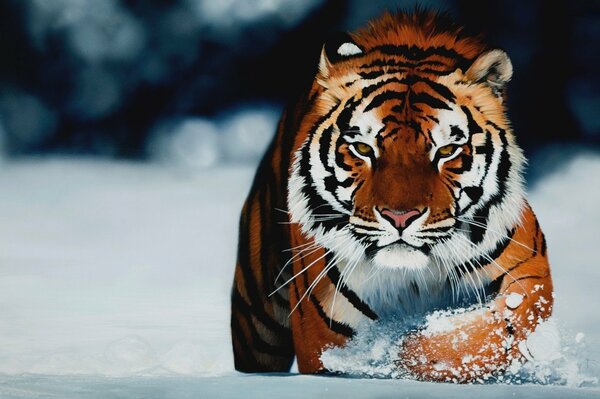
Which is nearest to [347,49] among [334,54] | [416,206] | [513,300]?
[334,54]

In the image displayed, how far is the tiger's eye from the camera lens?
2270 millimetres

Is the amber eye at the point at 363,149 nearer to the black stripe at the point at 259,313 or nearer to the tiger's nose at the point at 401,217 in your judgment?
the tiger's nose at the point at 401,217

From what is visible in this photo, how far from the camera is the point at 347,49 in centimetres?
245

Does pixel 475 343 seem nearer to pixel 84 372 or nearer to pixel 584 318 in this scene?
pixel 584 318

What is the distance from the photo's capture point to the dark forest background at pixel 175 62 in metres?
2.77

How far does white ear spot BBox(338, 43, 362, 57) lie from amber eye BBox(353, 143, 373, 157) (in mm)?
281

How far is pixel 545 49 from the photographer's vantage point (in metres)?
2.77

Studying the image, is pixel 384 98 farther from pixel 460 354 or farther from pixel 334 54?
pixel 460 354

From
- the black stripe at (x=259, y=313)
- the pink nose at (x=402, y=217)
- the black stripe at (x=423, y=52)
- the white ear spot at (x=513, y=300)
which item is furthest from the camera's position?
the black stripe at (x=259, y=313)

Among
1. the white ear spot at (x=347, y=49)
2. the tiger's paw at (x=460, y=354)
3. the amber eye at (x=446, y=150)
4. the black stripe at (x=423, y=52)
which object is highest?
the white ear spot at (x=347, y=49)

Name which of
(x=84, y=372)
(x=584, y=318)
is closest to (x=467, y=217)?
(x=584, y=318)

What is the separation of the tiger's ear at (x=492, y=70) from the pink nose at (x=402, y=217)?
44 cm

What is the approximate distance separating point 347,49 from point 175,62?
688mm

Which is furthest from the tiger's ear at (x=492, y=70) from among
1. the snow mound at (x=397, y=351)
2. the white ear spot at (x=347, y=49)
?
the snow mound at (x=397, y=351)
